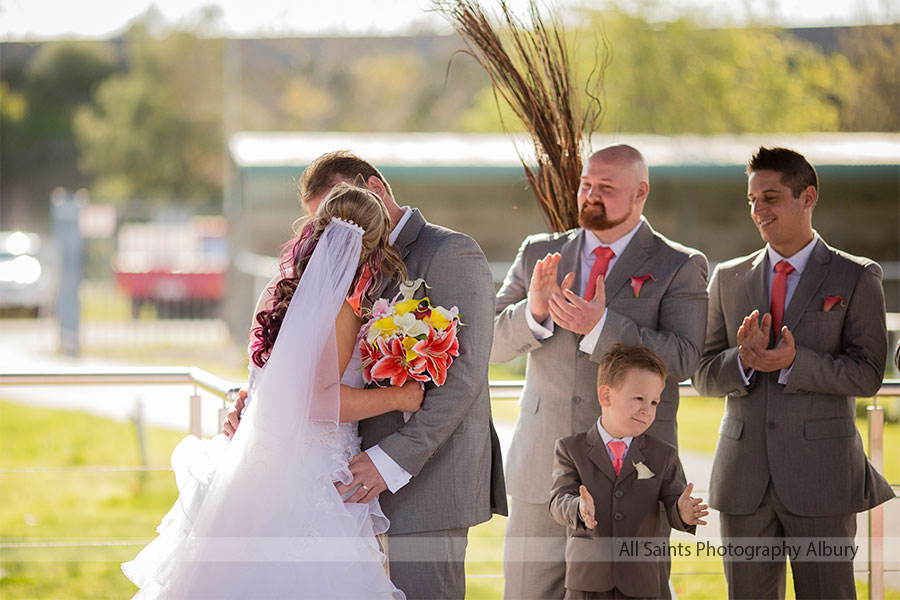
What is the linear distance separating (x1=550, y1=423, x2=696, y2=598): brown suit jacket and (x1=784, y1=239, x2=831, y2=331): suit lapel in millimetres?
684

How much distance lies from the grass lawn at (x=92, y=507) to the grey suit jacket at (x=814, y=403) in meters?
0.60

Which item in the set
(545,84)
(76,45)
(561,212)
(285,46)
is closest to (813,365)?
(561,212)

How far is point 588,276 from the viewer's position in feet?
12.1

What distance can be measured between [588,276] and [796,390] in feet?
2.69

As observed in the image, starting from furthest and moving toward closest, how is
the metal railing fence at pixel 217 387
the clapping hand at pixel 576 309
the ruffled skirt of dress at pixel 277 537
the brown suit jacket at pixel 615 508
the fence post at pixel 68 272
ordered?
the fence post at pixel 68 272, the metal railing fence at pixel 217 387, the clapping hand at pixel 576 309, the brown suit jacket at pixel 615 508, the ruffled skirt of dress at pixel 277 537

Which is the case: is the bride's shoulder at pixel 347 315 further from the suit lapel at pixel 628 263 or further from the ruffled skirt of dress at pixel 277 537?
the suit lapel at pixel 628 263

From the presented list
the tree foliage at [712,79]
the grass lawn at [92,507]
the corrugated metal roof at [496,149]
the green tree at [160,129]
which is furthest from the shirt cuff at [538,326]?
the green tree at [160,129]

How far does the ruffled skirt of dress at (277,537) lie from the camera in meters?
2.77

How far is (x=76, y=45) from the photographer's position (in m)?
47.4

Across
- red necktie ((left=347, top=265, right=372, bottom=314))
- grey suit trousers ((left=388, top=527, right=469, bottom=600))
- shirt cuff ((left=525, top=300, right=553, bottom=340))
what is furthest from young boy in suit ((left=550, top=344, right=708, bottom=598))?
red necktie ((left=347, top=265, right=372, bottom=314))

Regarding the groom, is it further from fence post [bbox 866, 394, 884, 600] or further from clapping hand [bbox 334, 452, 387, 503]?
fence post [bbox 866, 394, 884, 600]

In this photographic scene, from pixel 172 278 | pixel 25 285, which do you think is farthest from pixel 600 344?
pixel 25 285

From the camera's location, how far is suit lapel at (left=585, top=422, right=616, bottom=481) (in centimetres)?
331

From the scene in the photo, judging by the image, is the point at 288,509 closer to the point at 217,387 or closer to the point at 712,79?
the point at 217,387
